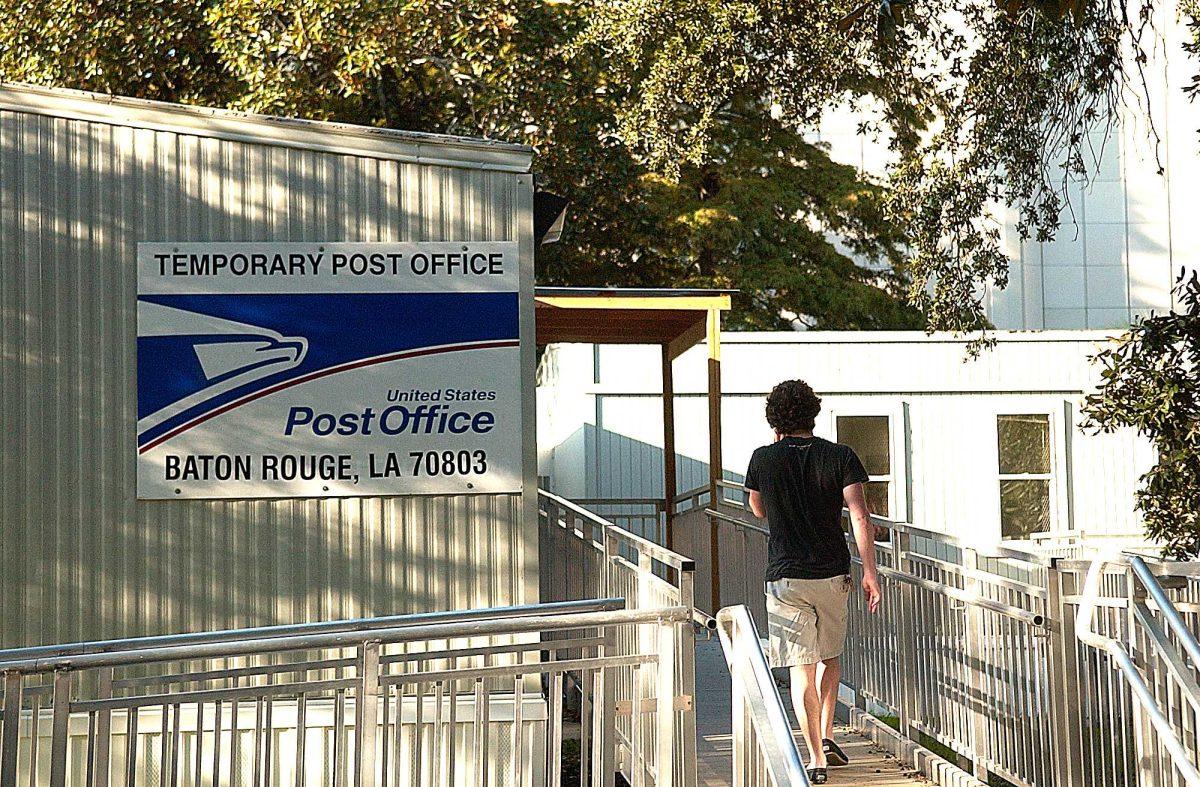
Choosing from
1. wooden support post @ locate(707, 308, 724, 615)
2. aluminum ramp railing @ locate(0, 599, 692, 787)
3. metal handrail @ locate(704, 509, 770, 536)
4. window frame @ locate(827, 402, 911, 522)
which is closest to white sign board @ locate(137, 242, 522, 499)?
Answer: aluminum ramp railing @ locate(0, 599, 692, 787)

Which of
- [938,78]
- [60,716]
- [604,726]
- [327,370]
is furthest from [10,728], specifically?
[938,78]

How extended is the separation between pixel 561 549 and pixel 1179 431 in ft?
12.8

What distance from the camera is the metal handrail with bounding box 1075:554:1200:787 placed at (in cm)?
461

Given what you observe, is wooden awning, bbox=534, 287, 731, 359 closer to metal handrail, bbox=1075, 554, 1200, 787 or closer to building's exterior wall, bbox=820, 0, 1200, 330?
metal handrail, bbox=1075, 554, 1200, 787

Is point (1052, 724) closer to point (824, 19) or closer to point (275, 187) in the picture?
point (275, 187)

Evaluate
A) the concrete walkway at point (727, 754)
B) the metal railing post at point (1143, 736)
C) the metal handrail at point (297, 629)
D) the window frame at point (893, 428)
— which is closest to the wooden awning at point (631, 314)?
the concrete walkway at point (727, 754)

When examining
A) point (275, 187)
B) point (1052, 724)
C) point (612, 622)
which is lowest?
point (1052, 724)

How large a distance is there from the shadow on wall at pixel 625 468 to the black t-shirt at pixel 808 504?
892cm

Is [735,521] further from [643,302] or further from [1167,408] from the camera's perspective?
[1167,408]

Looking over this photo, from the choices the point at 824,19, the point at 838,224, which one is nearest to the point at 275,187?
the point at 824,19

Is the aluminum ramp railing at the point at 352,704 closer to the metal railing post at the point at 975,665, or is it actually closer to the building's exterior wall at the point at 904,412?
the metal railing post at the point at 975,665

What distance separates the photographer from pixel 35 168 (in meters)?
6.18

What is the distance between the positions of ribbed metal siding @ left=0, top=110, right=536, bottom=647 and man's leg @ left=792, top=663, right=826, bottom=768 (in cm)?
128

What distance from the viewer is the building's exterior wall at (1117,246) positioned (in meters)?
28.7
